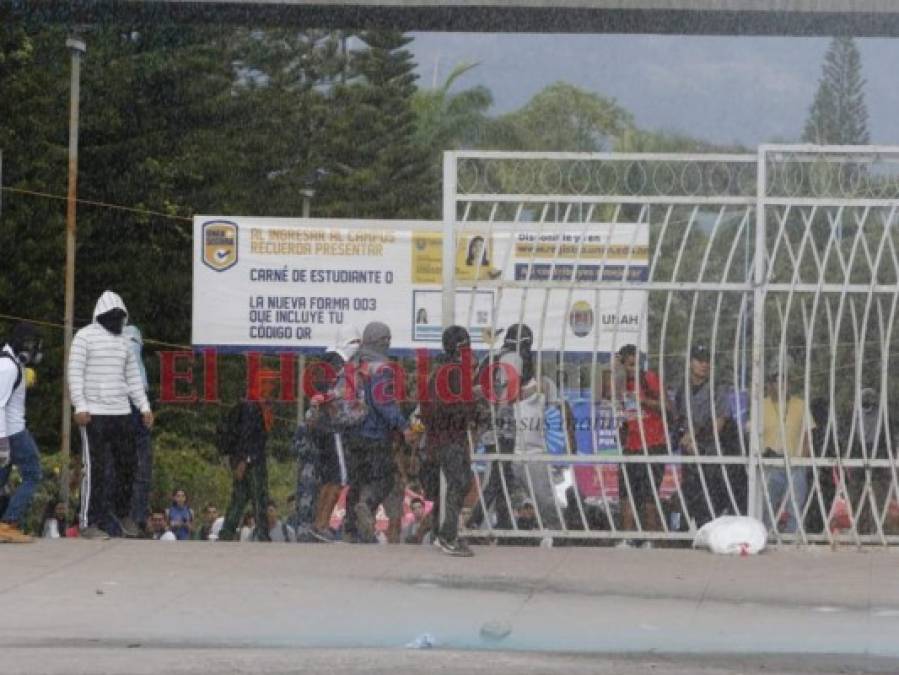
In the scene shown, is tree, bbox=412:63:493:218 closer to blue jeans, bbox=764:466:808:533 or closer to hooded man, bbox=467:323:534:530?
hooded man, bbox=467:323:534:530

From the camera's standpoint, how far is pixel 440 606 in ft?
32.8

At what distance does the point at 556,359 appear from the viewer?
41.7ft

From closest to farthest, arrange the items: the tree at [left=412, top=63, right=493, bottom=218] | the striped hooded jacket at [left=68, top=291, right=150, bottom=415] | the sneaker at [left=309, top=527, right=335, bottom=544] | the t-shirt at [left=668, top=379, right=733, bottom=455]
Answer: the t-shirt at [left=668, top=379, right=733, bottom=455] → the striped hooded jacket at [left=68, top=291, right=150, bottom=415] → the sneaker at [left=309, top=527, right=335, bottom=544] → the tree at [left=412, top=63, right=493, bottom=218]

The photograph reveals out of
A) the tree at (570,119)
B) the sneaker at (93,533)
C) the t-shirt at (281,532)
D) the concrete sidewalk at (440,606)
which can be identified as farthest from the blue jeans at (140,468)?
the tree at (570,119)

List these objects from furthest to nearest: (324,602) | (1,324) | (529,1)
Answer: (1,324) → (529,1) → (324,602)

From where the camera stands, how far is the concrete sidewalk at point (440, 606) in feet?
28.2

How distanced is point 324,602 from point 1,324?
2661 cm

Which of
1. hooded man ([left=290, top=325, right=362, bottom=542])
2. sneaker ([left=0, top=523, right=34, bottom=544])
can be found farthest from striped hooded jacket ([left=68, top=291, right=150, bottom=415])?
hooded man ([left=290, top=325, right=362, bottom=542])

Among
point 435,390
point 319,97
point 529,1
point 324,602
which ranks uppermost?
point 319,97

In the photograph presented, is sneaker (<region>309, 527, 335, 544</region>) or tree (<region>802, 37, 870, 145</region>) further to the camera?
tree (<region>802, 37, 870, 145</region>)

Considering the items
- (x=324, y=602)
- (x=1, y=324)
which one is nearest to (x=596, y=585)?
(x=324, y=602)

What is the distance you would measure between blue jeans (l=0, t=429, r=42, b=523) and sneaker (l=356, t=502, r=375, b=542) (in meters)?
2.62

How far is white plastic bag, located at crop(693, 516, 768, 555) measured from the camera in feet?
39.8

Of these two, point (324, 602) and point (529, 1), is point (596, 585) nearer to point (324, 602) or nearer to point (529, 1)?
point (324, 602)
